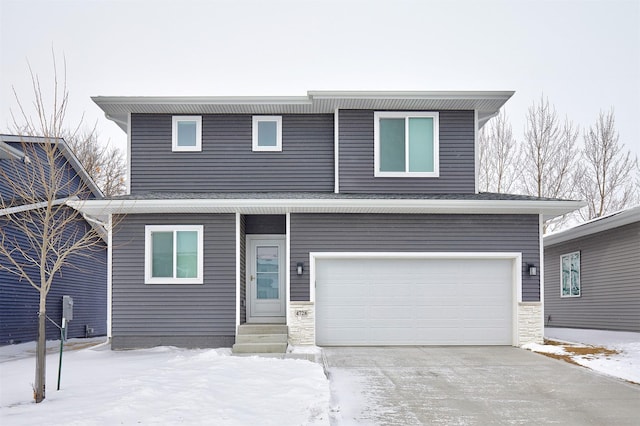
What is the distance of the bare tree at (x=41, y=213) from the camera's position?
761cm

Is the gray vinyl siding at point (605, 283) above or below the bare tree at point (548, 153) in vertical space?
below

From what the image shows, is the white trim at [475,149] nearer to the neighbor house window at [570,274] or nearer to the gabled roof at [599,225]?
the gabled roof at [599,225]

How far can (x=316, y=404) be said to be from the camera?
23.9ft

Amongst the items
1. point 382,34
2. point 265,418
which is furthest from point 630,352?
point 382,34

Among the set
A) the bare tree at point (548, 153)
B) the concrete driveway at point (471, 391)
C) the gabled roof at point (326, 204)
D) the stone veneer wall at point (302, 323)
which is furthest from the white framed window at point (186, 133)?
the bare tree at point (548, 153)

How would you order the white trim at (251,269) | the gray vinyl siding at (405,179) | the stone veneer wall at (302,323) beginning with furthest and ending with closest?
the white trim at (251,269) < the gray vinyl siding at (405,179) < the stone veneer wall at (302,323)

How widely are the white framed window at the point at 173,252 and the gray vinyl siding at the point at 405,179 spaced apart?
11.6 ft

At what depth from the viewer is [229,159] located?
14305mm

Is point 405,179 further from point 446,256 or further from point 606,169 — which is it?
point 606,169

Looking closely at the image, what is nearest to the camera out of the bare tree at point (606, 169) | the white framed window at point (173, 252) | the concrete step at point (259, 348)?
the concrete step at point (259, 348)

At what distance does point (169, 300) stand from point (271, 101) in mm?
4976

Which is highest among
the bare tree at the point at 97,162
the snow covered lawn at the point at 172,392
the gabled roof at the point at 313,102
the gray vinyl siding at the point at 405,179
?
the bare tree at the point at 97,162

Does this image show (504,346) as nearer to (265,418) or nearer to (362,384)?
(362,384)

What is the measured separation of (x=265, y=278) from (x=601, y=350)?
726 cm
